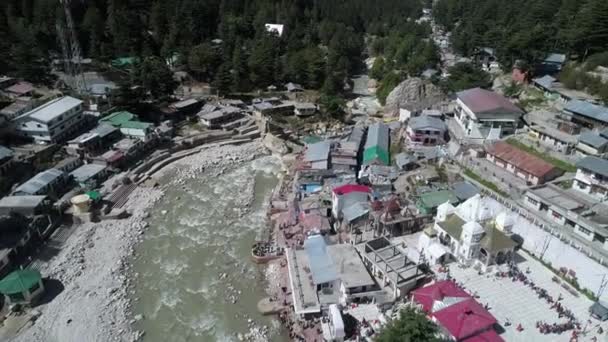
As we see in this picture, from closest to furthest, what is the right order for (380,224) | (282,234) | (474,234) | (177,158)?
(474,234) < (380,224) < (282,234) < (177,158)

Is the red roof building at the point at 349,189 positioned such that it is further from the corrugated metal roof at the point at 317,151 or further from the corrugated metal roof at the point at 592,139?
the corrugated metal roof at the point at 592,139

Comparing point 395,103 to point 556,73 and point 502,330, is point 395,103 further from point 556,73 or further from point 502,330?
point 502,330

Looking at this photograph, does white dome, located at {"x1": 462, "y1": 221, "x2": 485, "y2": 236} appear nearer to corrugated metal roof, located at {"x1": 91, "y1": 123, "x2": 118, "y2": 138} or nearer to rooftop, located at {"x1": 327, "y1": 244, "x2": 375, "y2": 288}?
rooftop, located at {"x1": 327, "y1": 244, "x2": 375, "y2": 288}

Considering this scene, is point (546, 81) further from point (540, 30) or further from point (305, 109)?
point (305, 109)

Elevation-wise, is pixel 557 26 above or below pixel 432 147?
above

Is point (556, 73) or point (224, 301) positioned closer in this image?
point (224, 301)

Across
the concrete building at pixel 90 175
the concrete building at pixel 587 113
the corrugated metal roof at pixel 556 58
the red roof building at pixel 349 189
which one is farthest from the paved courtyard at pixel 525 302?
the corrugated metal roof at pixel 556 58

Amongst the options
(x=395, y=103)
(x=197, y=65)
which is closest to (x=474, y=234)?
(x=395, y=103)
